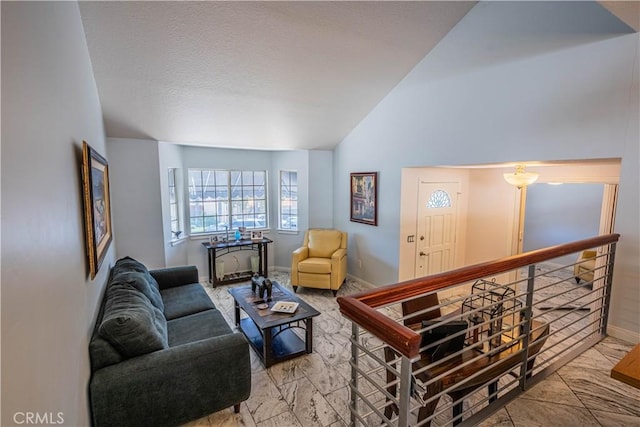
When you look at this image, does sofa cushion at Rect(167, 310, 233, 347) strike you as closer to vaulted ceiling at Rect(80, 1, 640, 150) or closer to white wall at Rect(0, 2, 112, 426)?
white wall at Rect(0, 2, 112, 426)

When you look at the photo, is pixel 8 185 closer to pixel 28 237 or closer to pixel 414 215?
pixel 28 237

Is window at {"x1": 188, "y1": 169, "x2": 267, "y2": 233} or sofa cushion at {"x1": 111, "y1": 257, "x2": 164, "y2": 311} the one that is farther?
window at {"x1": 188, "y1": 169, "x2": 267, "y2": 233}

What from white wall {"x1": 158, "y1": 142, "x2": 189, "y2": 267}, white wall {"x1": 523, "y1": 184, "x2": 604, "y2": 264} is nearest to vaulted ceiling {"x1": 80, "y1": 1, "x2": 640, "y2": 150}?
white wall {"x1": 158, "y1": 142, "x2": 189, "y2": 267}

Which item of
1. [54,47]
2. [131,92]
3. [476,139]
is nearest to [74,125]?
[54,47]

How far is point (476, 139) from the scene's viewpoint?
3426 mm

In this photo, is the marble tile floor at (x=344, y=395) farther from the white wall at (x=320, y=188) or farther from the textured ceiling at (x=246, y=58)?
the textured ceiling at (x=246, y=58)

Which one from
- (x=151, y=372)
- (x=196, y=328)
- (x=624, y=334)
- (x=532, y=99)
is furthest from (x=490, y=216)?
(x=151, y=372)

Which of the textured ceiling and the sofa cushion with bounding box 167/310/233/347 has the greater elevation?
the textured ceiling

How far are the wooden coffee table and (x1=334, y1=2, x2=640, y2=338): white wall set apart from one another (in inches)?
85.2

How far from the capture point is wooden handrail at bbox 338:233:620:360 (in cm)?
105

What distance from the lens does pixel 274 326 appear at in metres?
2.94

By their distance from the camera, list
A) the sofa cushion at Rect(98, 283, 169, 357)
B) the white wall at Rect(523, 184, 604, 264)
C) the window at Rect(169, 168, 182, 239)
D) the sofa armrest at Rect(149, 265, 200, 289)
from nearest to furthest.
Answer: the sofa cushion at Rect(98, 283, 169, 357)
the sofa armrest at Rect(149, 265, 200, 289)
the window at Rect(169, 168, 182, 239)
the white wall at Rect(523, 184, 604, 264)

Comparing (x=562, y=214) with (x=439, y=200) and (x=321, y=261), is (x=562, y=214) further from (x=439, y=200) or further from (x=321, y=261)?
(x=321, y=261)

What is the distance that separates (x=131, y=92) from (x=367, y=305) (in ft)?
11.2
